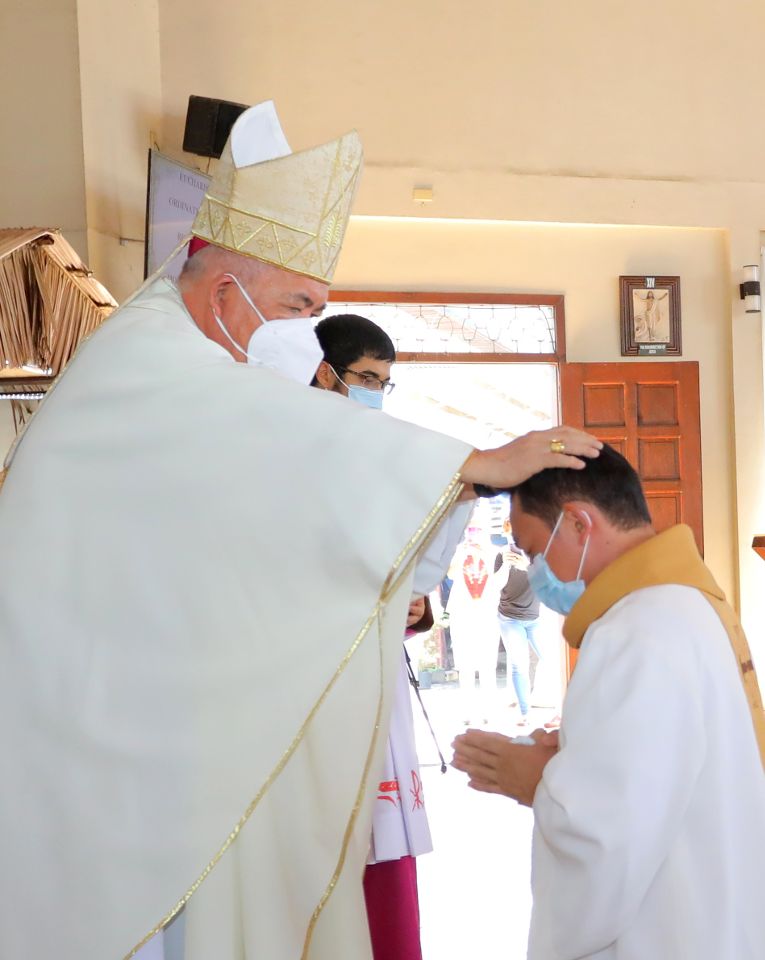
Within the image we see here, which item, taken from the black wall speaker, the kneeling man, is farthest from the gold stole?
the black wall speaker

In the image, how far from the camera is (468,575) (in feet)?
26.6

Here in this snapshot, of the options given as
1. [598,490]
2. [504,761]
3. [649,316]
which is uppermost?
[649,316]

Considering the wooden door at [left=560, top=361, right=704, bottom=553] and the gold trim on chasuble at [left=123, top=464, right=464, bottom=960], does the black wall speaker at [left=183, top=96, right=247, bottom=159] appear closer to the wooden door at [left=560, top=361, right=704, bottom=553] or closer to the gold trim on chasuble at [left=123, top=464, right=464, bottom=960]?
the wooden door at [left=560, top=361, right=704, bottom=553]

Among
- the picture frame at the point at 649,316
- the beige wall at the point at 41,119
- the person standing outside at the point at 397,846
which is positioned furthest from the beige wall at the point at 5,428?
the picture frame at the point at 649,316

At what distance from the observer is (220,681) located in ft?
5.44

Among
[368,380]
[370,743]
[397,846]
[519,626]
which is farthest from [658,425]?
[370,743]

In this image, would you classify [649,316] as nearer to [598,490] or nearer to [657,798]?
[598,490]

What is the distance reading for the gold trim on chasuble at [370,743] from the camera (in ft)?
5.31

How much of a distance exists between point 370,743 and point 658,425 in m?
6.29

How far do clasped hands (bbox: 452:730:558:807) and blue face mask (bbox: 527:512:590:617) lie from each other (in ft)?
0.85

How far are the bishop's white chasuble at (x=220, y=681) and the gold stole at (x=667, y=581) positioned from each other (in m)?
0.36

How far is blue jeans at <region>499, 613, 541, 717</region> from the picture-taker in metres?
7.70

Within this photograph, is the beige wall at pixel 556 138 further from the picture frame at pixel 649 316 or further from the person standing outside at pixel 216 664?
the person standing outside at pixel 216 664

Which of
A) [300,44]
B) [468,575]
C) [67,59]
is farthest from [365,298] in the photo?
[67,59]
